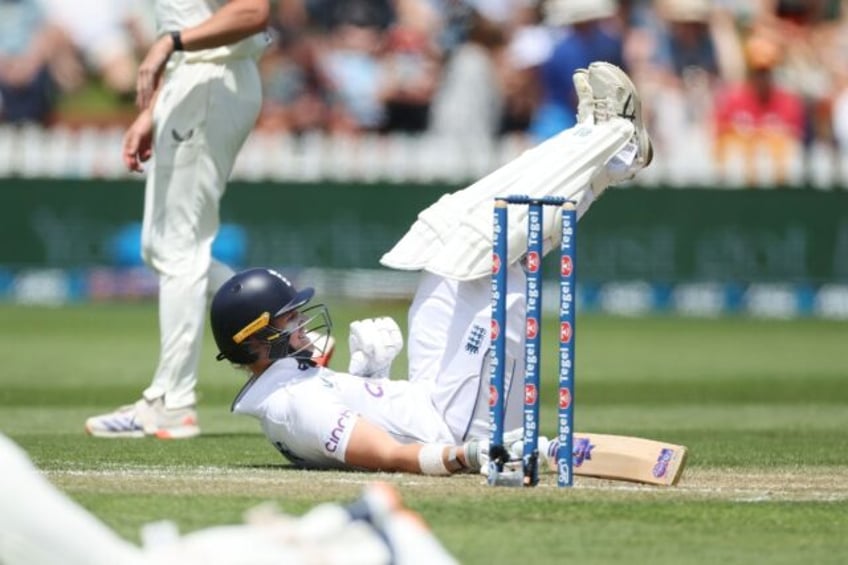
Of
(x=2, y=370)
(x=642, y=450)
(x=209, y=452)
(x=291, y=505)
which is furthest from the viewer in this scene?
(x=2, y=370)

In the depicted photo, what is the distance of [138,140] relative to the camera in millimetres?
8914

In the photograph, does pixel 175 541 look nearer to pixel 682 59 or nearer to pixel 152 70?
pixel 152 70

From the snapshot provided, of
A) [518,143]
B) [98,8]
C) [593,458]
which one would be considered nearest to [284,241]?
[518,143]

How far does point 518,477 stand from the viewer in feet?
21.8

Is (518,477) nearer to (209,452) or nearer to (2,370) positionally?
(209,452)

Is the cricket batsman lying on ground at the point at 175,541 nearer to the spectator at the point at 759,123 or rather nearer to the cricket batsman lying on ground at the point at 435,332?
the cricket batsman lying on ground at the point at 435,332

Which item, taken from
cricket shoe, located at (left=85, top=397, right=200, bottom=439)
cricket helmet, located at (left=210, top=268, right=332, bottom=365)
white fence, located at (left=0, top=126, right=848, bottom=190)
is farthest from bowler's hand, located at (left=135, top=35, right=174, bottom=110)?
white fence, located at (left=0, top=126, right=848, bottom=190)

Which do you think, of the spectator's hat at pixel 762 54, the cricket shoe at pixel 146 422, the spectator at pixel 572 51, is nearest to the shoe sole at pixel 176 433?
the cricket shoe at pixel 146 422

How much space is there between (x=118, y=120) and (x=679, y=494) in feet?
46.1

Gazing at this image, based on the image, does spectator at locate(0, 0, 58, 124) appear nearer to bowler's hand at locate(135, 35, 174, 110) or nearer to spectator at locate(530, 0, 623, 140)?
spectator at locate(530, 0, 623, 140)

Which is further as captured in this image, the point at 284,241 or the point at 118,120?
the point at 118,120

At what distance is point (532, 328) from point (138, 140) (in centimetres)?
296

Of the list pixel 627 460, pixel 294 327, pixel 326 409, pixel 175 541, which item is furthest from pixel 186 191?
pixel 175 541

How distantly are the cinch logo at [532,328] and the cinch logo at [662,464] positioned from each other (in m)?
0.79
